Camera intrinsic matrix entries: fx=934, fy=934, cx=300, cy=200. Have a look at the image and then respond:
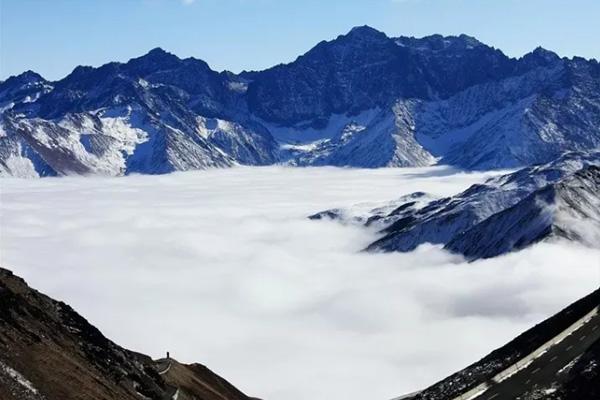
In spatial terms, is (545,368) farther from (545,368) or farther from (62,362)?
(62,362)

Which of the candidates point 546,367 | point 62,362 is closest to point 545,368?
point 546,367

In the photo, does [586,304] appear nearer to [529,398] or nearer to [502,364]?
[502,364]

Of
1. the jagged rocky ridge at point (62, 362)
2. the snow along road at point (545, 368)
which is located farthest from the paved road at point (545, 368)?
the jagged rocky ridge at point (62, 362)

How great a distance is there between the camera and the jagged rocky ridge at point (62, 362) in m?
82.2

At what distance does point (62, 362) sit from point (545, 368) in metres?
45.5

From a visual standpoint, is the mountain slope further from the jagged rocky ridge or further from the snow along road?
the jagged rocky ridge

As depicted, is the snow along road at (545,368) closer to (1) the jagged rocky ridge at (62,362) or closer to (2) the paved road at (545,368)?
(2) the paved road at (545,368)

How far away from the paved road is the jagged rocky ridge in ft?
123

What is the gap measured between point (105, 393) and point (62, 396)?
368 inches

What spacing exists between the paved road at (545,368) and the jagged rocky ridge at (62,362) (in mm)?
37353

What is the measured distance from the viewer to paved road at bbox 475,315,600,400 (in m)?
78.4

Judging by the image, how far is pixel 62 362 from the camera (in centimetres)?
9069

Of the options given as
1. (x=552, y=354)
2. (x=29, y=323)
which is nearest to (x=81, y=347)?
(x=29, y=323)

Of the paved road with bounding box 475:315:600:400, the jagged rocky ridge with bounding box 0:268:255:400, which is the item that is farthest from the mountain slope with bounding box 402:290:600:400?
the jagged rocky ridge with bounding box 0:268:255:400
